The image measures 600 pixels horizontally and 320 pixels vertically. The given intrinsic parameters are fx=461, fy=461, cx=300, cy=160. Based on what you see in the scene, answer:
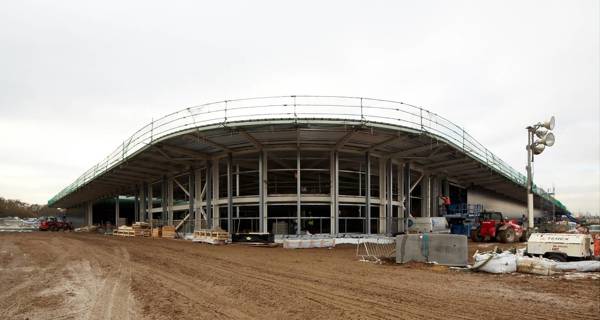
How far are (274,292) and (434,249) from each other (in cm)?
813

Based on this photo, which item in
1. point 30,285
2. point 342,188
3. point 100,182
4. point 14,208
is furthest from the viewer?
point 14,208

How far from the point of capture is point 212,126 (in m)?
23.2

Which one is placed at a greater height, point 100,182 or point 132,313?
point 100,182

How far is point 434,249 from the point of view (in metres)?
16.2

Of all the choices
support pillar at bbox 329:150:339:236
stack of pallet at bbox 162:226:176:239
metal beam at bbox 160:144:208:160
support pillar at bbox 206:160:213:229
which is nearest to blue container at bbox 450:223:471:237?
support pillar at bbox 329:150:339:236

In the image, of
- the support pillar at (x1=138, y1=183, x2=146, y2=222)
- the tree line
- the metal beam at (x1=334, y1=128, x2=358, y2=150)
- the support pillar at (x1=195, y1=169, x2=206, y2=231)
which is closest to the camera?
the metal beam at (x1=334, y1=128, x2=358, y2=150)

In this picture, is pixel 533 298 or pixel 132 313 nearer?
pixel 132 313

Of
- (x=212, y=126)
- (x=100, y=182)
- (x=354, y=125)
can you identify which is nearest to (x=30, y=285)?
(x=212, y=126)

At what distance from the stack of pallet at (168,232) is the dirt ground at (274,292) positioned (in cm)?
1692

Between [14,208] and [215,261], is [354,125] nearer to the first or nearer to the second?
[215,261]

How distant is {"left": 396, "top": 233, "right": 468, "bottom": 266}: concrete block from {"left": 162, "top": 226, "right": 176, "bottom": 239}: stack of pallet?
20446mm

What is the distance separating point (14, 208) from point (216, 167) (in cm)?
11204

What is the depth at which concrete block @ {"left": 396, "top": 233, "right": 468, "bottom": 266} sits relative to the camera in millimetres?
15734

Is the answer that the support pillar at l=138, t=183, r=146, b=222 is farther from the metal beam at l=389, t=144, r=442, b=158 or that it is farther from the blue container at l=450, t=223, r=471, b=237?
the blue container at l=450, t=223, r=471, b=237
